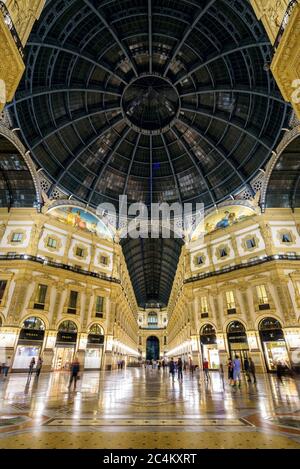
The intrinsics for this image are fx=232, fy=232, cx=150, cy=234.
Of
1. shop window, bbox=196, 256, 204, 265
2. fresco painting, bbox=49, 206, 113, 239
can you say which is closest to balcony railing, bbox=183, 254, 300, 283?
shop window, bbox=196, 256, 204, 265

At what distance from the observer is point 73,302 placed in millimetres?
28578

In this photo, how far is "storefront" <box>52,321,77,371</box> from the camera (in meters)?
25.5

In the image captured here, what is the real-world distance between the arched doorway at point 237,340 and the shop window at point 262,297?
11.1 ft

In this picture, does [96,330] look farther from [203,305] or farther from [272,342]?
[272,342]

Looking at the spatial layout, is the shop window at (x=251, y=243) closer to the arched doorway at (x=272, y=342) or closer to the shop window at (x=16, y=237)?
the arched doorway at (x=272, y=342)

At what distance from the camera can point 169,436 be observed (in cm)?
446

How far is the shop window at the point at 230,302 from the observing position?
90.7 feet

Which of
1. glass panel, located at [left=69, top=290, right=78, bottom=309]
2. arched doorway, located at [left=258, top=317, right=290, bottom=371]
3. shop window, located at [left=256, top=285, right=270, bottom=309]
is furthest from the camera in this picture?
glass panel, located at [left=69, top=290, right=78, bottom=309]

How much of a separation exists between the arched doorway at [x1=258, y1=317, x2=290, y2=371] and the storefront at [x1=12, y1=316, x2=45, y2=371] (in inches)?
925

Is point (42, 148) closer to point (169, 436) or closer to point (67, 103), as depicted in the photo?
point (67, 103)

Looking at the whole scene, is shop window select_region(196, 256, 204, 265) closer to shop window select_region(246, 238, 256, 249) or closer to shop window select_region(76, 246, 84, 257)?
shop window select_region(246, 238, 256, 249)

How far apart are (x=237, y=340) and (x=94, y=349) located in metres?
17.2

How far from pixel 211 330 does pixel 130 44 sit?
1329 inches

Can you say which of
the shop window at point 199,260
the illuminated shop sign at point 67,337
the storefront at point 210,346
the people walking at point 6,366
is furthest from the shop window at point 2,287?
the shop window at point 199,260
